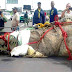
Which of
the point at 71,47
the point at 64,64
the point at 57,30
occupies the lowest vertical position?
the point at 64,64

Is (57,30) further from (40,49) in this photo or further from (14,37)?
(14,37)

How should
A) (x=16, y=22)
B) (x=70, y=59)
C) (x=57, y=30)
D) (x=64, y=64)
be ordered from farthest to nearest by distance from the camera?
(x=16, y=22), (x=57, y=30), (x=70, y=59), (x=64, y=64)

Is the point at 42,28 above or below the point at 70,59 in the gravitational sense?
above

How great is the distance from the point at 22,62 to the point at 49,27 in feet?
4.47

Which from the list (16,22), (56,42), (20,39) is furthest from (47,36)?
(16,22)

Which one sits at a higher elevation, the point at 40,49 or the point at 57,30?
the point at 57,30

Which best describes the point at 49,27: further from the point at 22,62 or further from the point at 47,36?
the point at 22,62

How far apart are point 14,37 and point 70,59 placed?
1517 mm

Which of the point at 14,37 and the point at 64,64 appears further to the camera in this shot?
the point at 14,37

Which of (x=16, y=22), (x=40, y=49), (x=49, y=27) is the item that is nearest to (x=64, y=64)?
(x=40, y=49)

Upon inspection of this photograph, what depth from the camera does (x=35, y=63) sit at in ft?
15.0

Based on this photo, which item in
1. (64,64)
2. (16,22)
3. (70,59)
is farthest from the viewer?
(16,22)

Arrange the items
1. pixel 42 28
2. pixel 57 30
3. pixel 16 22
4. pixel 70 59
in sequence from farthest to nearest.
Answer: pixel 16 22 < pixel 42 28 < pixel 57 30 < pixel 70 59

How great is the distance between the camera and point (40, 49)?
201 inches
